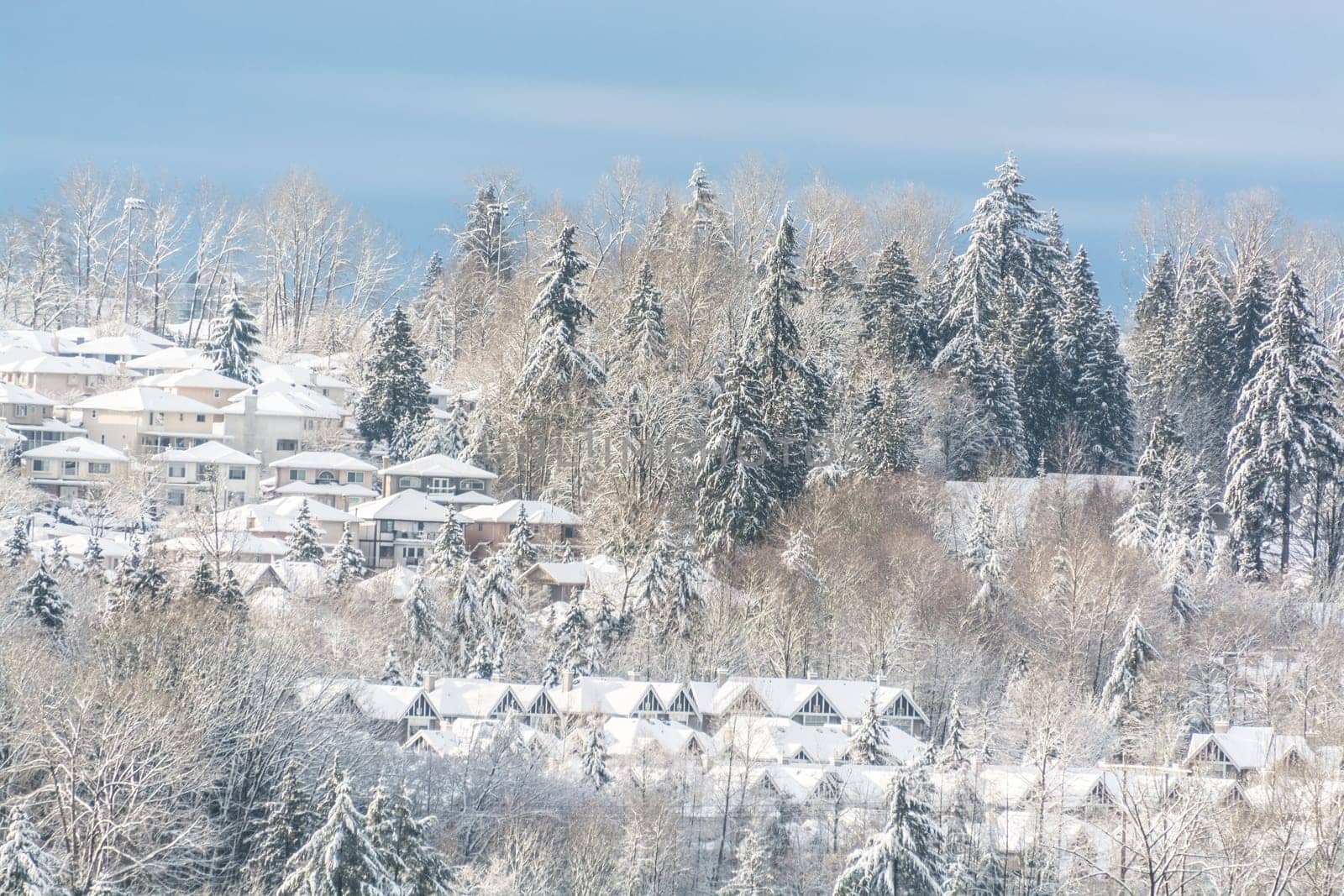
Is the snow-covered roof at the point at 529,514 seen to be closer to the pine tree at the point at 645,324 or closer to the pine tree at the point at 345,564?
the pine tree at the point at 345,564

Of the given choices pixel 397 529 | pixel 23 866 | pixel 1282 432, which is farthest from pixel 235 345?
pixel 23 866

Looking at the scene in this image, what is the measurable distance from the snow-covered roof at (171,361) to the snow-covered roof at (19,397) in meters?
5.67

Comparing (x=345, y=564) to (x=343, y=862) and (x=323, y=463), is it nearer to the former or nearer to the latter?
(x=323, y=463)

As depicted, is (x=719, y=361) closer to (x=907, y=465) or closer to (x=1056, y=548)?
(x=907, y=465)

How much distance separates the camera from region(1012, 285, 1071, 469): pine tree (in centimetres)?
6738

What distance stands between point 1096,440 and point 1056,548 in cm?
1287

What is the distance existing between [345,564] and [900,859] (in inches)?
1076

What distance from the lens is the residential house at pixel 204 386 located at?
3073 inches

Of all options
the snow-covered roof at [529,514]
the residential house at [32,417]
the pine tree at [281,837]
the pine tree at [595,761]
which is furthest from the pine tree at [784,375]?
the residential house at [32,417]

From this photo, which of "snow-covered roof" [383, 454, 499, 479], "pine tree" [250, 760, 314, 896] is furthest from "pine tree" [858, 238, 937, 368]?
"pine tree" [250, 760, 314, 896]

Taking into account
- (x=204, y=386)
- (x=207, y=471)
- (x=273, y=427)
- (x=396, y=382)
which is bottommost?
(x=207, y=471)

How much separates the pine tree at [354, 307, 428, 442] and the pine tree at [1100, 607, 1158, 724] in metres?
33.0

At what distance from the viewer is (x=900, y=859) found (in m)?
34.4

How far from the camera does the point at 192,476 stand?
237 ft
